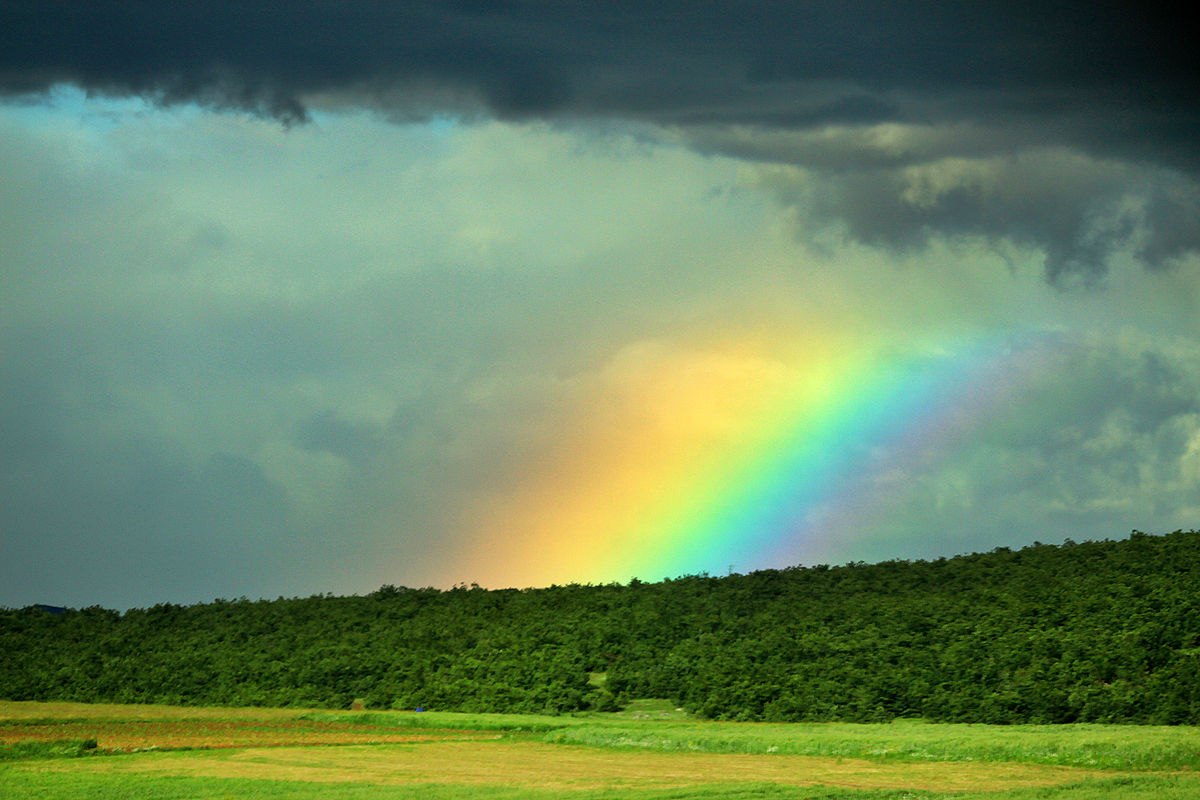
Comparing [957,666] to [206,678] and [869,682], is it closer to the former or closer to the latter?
[869,682]

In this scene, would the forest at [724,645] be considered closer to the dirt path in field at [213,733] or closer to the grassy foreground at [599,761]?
the grassy foreground at [599,761]

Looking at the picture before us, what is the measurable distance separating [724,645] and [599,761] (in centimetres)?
2770

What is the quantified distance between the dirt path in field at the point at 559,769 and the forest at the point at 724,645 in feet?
48.1

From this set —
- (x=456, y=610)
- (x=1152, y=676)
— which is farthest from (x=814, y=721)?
(x=456, y=610)

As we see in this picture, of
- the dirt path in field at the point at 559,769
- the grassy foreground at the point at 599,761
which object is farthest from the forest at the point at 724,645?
the dirt path in field at the point at 559,769

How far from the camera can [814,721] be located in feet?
215

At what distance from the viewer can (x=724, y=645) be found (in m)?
76.8

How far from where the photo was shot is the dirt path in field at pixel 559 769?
40.8m

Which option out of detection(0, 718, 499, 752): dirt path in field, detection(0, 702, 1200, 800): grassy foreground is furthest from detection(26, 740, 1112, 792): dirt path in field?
detection(0, 718, 499, 752): dirt path in field

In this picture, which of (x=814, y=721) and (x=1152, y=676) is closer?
(x=1152, y=676)

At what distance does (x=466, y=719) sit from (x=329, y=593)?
41.9 metres

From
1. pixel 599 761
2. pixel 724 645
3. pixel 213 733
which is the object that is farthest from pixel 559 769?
pixel 724 645

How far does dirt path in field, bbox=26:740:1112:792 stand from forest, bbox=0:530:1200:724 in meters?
14.6

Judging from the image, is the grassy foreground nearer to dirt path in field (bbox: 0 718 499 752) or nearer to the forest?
dirt path in field (bbox: 0 718 499 752)
